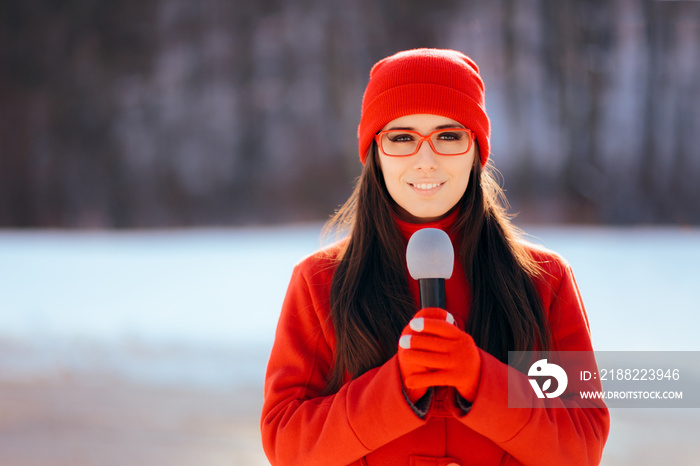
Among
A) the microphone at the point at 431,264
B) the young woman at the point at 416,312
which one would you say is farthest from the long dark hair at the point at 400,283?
the microphone at the point at 431,264

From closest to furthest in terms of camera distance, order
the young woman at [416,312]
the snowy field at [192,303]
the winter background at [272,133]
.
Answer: the young woman at [416,312]
the snowy field at [192,303]
the winter background at [272,133]

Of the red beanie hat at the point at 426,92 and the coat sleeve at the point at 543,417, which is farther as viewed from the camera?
the red beanie hat at the point at 426,92

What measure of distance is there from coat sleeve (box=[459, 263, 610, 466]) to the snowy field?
4.49 ft

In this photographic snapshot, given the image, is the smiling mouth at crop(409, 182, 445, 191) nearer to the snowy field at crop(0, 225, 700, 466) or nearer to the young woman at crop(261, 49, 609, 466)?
the young woman at crop(261, 49, 609, 466)

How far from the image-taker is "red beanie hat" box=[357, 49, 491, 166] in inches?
40.6

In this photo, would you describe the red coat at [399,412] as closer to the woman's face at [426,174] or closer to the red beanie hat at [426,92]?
the woman's face at [426,174]

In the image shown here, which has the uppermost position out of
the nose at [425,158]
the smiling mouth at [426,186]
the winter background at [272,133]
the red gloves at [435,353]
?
the winter background at [272,133]

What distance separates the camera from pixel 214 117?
16.1ft

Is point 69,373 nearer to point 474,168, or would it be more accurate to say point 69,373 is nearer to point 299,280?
point 299,280

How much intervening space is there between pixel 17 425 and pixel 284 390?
7.43 ft

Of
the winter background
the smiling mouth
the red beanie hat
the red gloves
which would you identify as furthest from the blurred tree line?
the red gloves

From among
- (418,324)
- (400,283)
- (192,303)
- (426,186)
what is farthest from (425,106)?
(192,303)

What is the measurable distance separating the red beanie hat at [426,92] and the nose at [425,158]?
7 cm

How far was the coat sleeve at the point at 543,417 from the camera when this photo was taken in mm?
850
